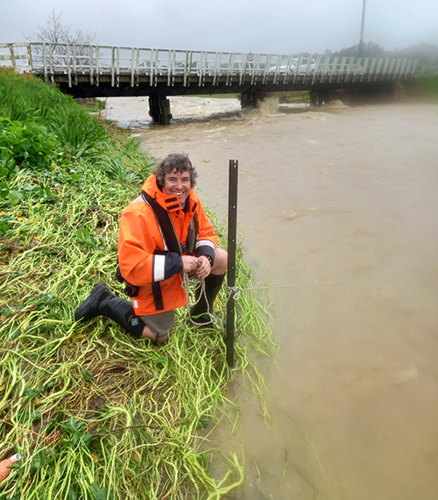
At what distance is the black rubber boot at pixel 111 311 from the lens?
2379mm

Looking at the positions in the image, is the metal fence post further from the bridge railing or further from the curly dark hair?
the bridge railing

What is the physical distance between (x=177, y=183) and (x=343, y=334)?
1746 mm

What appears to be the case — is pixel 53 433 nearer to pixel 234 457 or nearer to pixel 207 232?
pixel 234 457

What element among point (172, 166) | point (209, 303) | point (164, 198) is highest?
point (172, 166)

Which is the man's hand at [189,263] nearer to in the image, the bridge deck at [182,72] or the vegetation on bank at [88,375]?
the vegetation on bank at [88,375]

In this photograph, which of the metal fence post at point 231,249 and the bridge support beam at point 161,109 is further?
the bridge support beam at point 161,109

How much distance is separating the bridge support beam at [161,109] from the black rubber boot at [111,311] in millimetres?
14666

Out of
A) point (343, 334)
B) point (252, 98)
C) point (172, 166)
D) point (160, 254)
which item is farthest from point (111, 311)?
point (252, 98)

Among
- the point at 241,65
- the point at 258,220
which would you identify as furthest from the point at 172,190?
the point at 241,65

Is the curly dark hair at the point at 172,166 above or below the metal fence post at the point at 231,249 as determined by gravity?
above

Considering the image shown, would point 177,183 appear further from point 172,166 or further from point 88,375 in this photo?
point 88,375

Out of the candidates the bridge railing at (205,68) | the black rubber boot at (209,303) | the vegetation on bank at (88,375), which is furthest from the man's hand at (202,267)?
the bridge railing at (205,68)

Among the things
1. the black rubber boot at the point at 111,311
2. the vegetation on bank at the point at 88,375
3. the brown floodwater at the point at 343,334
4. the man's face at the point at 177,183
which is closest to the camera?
the vegetation on bank at the point at 88,375

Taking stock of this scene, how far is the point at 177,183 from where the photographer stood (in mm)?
2037
